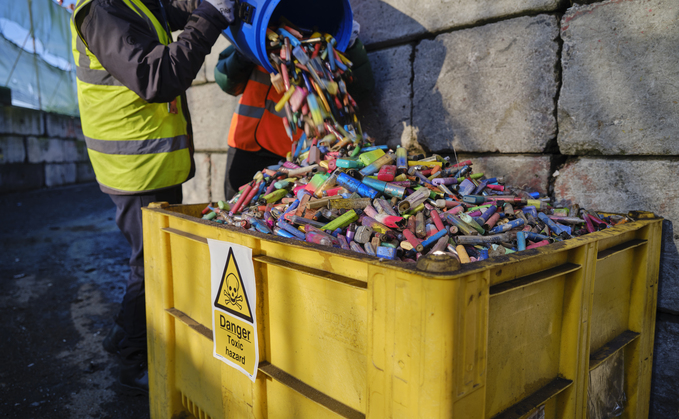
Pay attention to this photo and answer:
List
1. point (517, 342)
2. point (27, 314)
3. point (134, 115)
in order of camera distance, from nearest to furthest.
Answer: point (517, 342)
point (134, 115)
point (27, 314)

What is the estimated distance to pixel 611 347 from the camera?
1412 mm

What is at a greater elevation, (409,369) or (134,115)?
(134,115)

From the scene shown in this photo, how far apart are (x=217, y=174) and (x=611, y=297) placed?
364 cm

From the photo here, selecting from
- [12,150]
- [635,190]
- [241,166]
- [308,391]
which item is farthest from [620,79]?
[12,150]

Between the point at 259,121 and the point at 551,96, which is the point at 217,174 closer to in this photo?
the point at 259,121

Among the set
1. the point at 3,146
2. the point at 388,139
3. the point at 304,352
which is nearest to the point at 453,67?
the point at 388,139

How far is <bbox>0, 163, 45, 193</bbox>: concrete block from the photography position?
319 inches

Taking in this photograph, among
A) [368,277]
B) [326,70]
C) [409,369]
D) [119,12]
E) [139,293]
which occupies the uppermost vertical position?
[119,12]

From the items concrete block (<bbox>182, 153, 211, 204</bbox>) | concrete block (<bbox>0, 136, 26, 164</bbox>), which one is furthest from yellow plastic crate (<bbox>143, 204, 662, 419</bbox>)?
concrete block (<bbox>0, 136, 26, 164</bbox>)

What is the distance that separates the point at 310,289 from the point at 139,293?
1.61 m

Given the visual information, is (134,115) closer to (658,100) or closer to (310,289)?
(310,289)

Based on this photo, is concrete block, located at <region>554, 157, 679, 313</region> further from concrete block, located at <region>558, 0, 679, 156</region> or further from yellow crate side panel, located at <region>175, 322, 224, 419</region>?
yellow crate side panel, located at <region>175, 322, 224, 419</region>

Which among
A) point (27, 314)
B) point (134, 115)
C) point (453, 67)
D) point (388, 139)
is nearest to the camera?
point (134, 115)

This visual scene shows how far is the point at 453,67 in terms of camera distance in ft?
8.17
